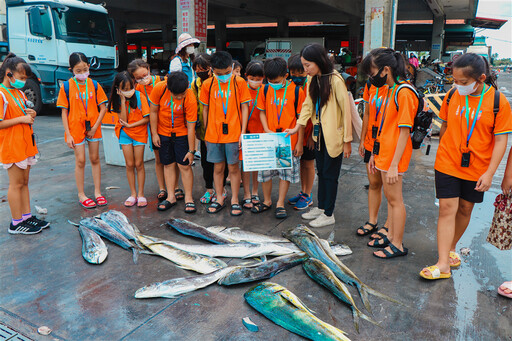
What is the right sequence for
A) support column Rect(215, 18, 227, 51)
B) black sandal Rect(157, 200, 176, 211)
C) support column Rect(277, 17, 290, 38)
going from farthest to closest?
support column Rect(215, 18, 227, 51), support column Rect(277, 17, 290, 38), black sandal Rect(157, 200, 176, 211)

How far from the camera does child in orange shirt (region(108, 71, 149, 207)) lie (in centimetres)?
447

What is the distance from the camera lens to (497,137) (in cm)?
272

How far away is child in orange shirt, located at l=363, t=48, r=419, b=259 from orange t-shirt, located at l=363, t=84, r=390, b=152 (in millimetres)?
42

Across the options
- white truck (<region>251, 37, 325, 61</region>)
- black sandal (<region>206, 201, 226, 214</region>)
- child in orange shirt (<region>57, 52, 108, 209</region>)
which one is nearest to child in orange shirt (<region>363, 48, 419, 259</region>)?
black sandal (<region>206, 201, 226, 214</region>)

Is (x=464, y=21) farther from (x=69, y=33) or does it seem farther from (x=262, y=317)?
(x=262, y=317)

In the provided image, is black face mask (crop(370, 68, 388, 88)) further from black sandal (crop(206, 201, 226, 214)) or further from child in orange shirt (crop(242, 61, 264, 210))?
black sandal (crop(206, 201, 226, 214))

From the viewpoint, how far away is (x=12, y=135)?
12.4 feet

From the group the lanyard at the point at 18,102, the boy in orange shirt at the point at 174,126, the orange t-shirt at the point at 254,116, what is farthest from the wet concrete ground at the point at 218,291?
the lanyard at the point at 18,102

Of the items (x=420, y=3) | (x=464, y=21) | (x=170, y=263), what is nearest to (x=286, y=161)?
(x=170, y=263)

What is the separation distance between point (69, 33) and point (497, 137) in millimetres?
11283

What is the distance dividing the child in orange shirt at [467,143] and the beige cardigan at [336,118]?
972 millimetres

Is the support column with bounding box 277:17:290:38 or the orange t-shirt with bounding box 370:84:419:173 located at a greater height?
the support column with bounding box 277:17:290:38

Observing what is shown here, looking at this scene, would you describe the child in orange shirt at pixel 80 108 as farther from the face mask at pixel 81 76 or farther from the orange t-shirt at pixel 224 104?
the orange t-shirt at pixel 224 104

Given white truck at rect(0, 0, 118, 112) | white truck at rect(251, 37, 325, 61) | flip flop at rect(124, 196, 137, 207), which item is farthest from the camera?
white truck at rect(251, 37, 325, 61)
